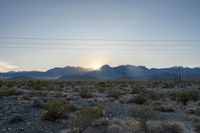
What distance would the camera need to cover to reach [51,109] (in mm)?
20938

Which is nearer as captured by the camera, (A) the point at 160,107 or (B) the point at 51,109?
(B) the point at 51,109

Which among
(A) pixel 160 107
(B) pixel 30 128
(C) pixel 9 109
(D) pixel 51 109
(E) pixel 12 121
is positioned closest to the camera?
(B) pixel 30 128

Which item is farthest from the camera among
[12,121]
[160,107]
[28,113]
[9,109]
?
[160,107]

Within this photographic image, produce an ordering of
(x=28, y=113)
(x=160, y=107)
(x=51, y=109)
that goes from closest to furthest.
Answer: (x=51, y=109)
(x=28, y=113)
(x=160, y=107)

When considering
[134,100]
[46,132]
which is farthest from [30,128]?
[134,100]

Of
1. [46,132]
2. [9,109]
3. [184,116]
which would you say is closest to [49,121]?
[46,132]

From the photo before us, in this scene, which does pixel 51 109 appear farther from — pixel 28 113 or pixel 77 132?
pixel 77 132

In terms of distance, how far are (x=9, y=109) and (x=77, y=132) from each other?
1060 cm

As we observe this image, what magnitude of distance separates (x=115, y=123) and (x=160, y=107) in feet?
29.7

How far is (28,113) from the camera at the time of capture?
23453mm

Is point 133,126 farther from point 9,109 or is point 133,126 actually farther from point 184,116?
point 9,109

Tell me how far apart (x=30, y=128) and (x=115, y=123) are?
15.1ft

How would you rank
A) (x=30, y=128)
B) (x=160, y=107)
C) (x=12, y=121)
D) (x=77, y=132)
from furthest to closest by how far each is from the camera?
(x=160, y=107)
(x=12, y=121)
(x=30, y=128)
(x=77, y=132)

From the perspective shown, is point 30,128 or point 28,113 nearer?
point 30,128
